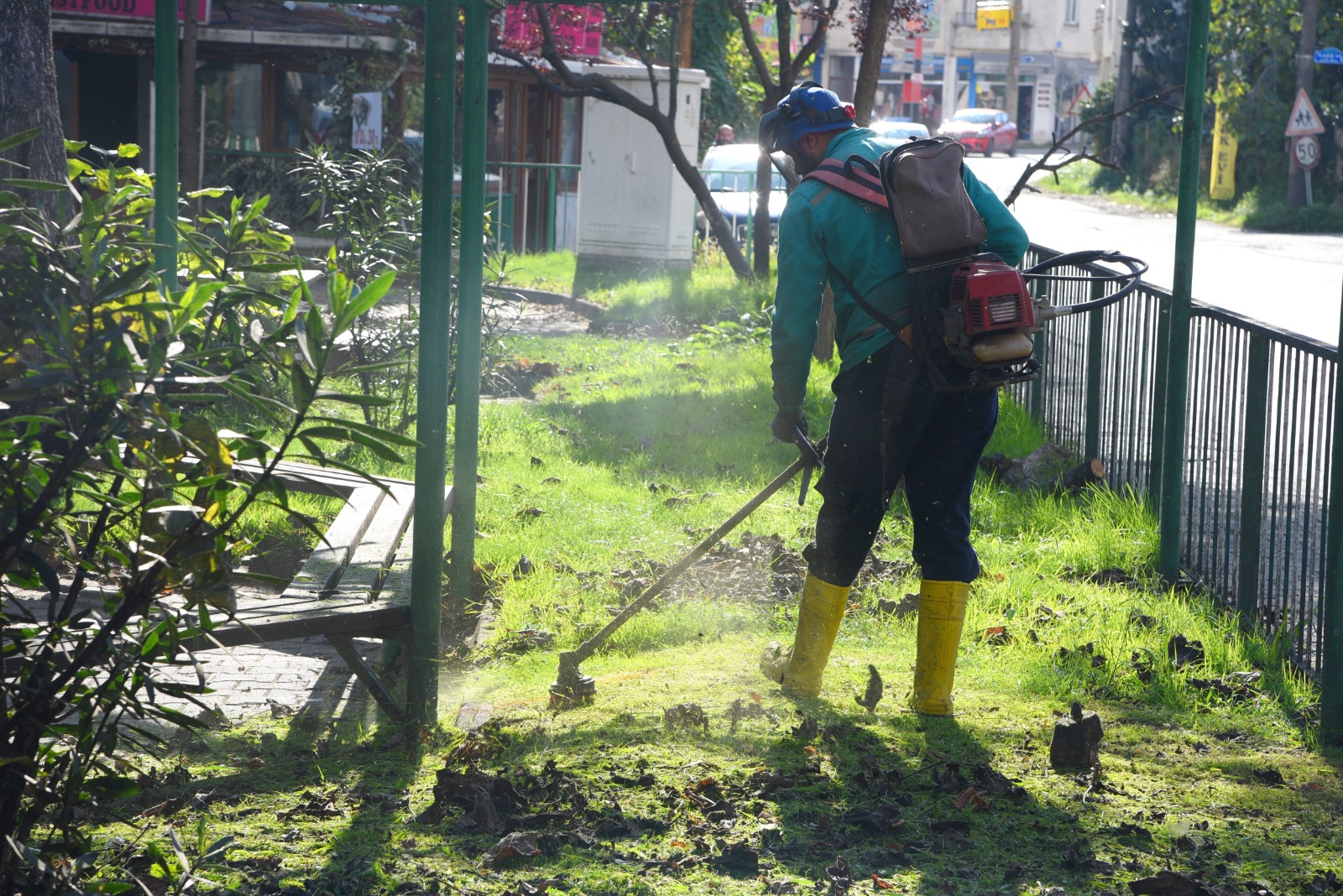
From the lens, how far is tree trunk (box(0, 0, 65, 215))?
614cm

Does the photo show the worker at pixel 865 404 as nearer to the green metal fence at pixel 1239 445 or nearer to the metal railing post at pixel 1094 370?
the green metal fence at pixel 1239 445

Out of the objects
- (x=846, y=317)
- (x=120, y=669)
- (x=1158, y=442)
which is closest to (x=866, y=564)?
(x=1158, y=442)

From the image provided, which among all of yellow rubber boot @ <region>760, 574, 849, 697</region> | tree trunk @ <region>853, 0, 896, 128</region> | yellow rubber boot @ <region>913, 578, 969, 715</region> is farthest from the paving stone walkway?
tree trunk @ <region>853, 0, 896, 128</region>

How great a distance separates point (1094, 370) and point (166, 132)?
452cm

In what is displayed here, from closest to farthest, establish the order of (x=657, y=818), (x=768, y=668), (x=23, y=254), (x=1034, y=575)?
(x=23, y=254) < (x=657, y=818) < (x=768, y=668) < (x=1034, y=575)

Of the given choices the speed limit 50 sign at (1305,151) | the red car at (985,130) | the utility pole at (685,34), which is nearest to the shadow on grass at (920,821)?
the utility pole at (685,34)

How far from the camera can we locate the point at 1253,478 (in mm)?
5078

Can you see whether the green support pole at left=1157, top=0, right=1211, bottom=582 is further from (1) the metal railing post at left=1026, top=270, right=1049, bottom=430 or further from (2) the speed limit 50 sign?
(2) the speed limit 50 sign

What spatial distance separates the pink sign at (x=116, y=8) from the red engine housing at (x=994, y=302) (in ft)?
48.3

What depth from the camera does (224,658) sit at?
519 centimetres

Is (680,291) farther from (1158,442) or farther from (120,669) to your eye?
(120,669)

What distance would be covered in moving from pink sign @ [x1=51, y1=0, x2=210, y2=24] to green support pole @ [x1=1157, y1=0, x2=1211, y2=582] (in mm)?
13828

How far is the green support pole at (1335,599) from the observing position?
4.05 metres

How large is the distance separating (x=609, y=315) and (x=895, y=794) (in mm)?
10817
